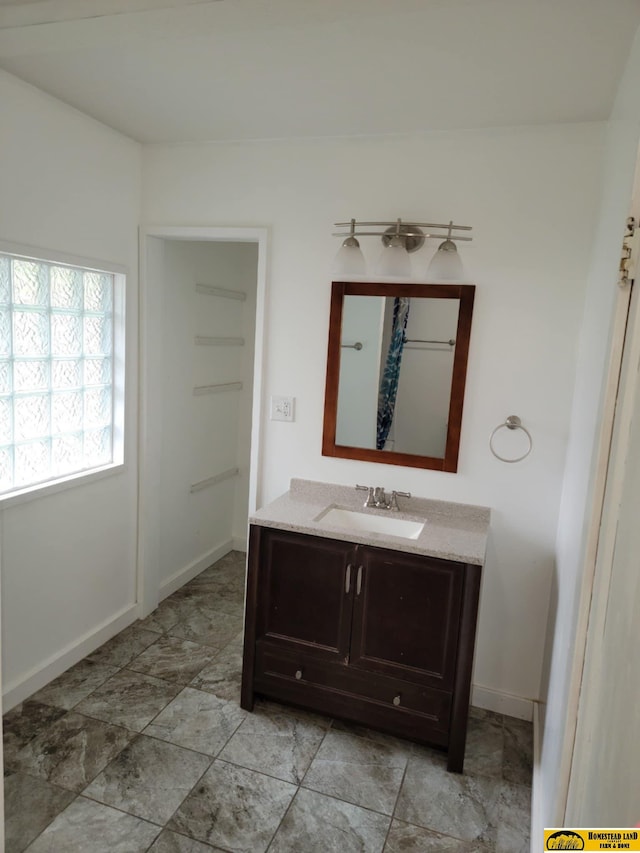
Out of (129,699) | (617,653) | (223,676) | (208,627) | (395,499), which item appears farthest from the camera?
(208,627)

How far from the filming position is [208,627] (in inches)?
123

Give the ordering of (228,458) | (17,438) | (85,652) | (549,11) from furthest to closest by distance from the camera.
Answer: (228,458), (85,652), (17,438), (549,11)

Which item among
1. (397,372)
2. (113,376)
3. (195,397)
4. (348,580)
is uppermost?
(397,372)

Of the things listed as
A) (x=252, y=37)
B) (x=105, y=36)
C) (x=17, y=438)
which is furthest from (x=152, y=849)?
(x=252, y=37)

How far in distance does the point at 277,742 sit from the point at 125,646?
1.01 meters

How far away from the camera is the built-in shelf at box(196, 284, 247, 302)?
3422 millimetres

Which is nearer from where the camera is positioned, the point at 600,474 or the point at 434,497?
the point at 600,474

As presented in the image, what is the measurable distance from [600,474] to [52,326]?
2.20 metres

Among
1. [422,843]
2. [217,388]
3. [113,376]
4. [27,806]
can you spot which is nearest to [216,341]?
[217,388]

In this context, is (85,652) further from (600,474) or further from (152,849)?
(600,474)

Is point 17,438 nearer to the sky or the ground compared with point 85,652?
nearer to the sky

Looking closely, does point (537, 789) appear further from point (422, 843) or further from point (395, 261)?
point (395, 261)

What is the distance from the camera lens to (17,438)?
2.37 m

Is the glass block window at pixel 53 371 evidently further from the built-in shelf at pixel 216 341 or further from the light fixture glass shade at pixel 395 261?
the light fixture glass shade at pixel 395 261
